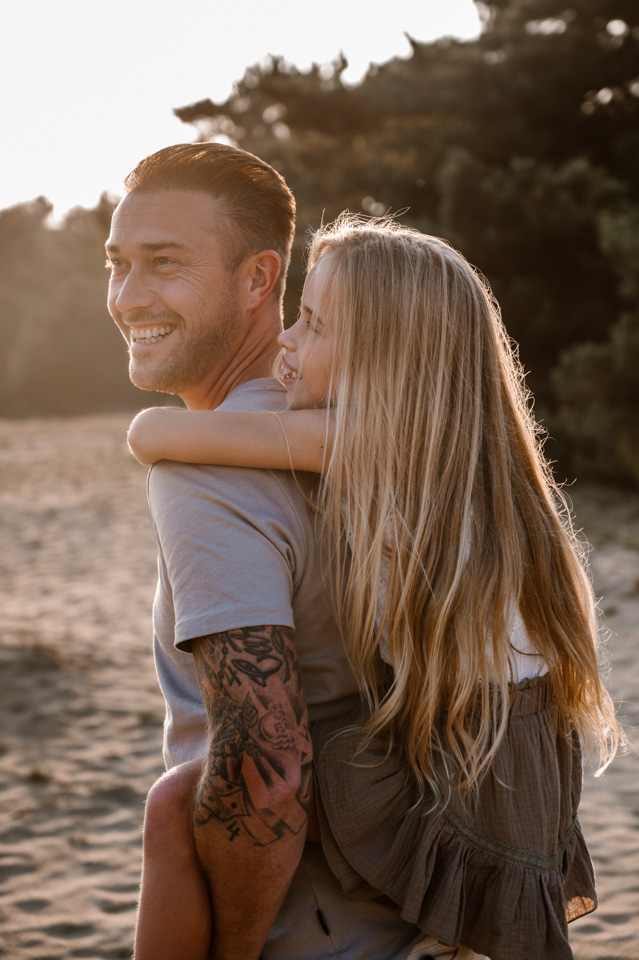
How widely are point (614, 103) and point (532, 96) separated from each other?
1.68 meters

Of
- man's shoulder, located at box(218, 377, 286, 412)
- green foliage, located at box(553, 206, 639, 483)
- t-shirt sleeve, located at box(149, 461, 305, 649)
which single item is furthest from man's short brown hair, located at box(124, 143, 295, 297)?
green foliage, located at box(553, 206, 639, 483)

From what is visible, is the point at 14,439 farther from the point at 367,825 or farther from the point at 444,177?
the point at 367,825

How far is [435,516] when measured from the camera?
1615 millimetres

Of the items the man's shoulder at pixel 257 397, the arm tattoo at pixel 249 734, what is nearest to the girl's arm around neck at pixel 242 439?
the man's shoulder at pixel 257 397

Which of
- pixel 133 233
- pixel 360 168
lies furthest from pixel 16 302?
pixel 133 233

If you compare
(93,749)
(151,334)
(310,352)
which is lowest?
(93,749)

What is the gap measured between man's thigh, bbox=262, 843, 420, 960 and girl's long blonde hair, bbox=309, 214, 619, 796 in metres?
0.28

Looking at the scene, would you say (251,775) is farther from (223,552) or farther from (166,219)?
(166,219)

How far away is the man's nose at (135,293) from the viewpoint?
215cm

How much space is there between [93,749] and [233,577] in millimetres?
4448

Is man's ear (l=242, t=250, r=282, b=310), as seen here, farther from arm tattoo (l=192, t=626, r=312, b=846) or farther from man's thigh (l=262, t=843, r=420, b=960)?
man's thigh (l=262, t=843, r=420, b=960)

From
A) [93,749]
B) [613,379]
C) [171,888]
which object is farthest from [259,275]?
[613,379]

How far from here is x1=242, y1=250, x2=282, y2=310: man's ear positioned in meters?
2.22

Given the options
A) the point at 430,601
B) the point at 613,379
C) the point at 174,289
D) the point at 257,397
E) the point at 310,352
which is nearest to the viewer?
the point at 430,601
